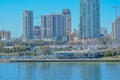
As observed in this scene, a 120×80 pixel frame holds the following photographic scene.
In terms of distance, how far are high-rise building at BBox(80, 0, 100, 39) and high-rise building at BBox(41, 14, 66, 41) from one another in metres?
4.51

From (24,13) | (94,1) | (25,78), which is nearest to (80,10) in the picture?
(94,1)

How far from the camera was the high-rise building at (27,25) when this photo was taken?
66.9 meters

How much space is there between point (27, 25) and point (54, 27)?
466 cm

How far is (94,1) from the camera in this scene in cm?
6116

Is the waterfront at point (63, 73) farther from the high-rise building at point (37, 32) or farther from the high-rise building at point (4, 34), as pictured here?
the high-rise building at point (4, 34)

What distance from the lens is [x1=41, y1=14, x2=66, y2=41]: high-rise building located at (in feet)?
213

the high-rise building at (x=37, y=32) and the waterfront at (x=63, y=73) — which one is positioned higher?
the high-rise building at (x=37, y=32)

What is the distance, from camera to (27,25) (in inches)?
2677

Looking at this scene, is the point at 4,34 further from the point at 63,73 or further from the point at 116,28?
the point at 63,73

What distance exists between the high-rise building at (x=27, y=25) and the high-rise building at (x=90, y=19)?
29.2 feet

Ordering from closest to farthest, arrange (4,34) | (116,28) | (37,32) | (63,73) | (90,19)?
1. (63,73)
2. (90,19)
3. (116,28)
4. (37,32)
5. (4,34)

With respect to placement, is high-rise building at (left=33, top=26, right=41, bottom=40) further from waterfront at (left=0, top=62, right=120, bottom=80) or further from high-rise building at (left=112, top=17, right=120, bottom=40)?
waterfront at (left=0, top=62, right=120, bottom=80)

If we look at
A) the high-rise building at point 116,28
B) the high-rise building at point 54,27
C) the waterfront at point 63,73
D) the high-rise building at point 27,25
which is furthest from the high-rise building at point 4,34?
the waterfront at point 63,73

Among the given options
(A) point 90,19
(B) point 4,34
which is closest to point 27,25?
(B) point 4,34
